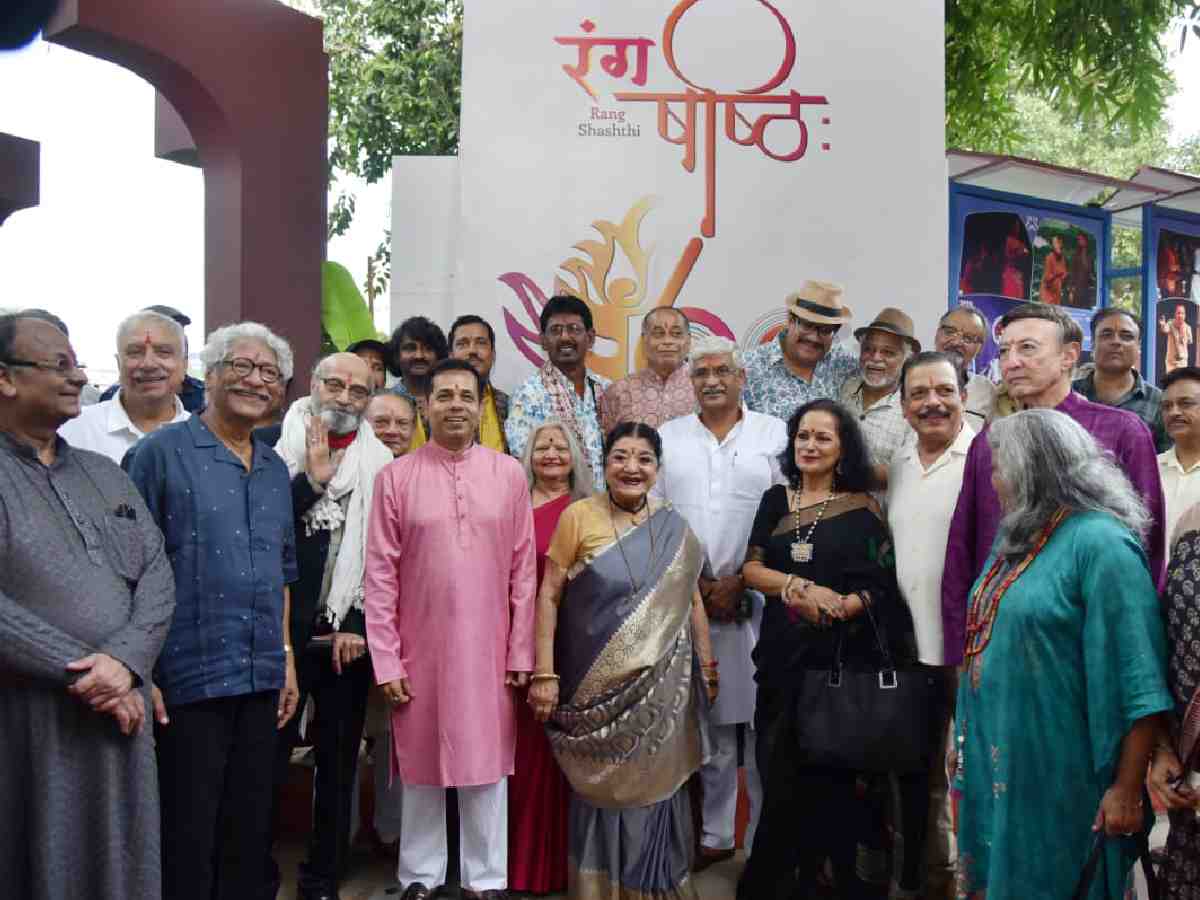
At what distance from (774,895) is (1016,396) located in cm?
179

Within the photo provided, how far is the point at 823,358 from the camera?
15.6 feet

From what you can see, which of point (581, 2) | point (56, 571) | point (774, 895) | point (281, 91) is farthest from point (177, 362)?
point (581, 2)

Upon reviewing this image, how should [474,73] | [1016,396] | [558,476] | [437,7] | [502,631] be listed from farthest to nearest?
[437,7], [474,73], [558,476], [502,631], [1016,396]

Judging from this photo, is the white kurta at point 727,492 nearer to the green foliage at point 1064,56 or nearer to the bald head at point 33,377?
the bald head at point 33,377

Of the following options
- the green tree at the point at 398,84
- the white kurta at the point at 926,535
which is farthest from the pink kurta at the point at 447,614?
the green tree at the point at 398,84

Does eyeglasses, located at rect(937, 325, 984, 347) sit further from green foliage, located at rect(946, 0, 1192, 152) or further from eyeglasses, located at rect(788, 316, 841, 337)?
green foliage, located at rect(946, 0, 1192, 152)

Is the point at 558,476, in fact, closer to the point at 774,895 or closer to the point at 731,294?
the point at 774,895

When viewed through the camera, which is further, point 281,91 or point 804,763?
point 281,91

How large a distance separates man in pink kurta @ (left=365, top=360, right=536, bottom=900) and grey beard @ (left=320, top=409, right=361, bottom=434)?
0.76ft

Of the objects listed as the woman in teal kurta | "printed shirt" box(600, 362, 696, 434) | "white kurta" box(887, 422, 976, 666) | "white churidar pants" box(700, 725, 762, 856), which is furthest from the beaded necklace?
"printed shirt" box(600, 362, 696, 434)

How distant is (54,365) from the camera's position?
2.54m

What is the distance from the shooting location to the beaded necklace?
2578 mm

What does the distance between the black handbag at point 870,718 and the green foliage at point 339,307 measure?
4564 millimetres

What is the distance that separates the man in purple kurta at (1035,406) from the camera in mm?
3139
